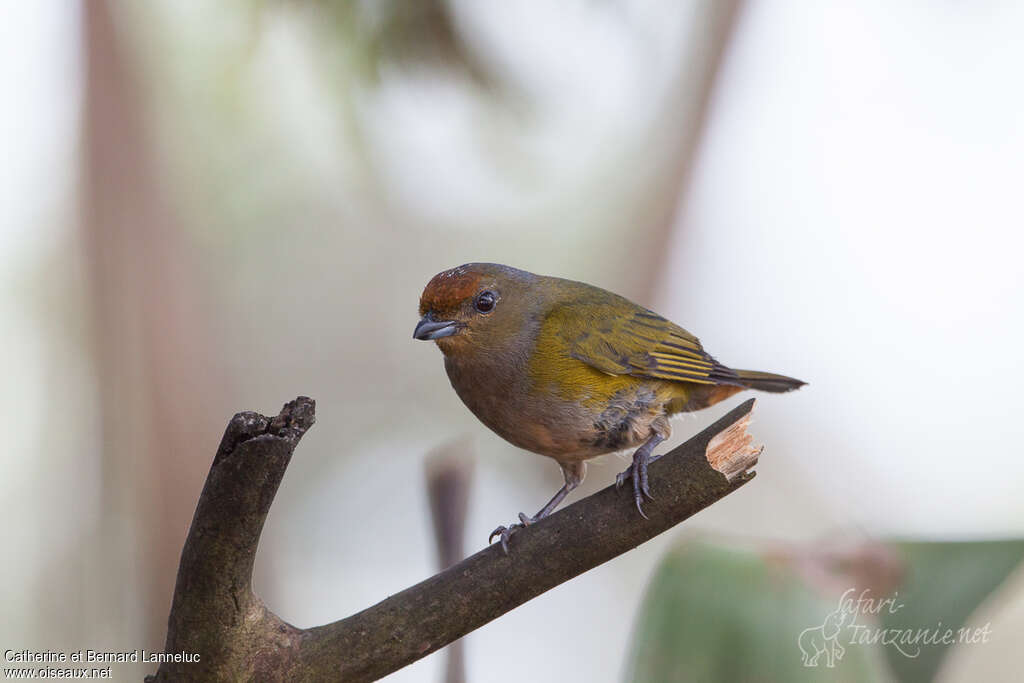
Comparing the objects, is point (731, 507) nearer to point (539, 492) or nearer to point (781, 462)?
point (781, 462)

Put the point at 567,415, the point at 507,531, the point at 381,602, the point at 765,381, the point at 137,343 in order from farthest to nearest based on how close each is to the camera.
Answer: the point at 137,343 → the point at 765,381 → the point at 567,415 → the point at 507,531 → the point at 381,602

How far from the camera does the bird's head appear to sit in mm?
2078

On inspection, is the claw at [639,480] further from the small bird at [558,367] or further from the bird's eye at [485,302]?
the bird's eye at [485,302]

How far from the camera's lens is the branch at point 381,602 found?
1.32 meters

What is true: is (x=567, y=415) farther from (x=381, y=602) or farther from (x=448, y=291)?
(x=381, y=602)

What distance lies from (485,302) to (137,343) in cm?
158

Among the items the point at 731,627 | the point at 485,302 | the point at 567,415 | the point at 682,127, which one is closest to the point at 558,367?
the point at 567,415

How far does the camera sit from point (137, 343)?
312 centimetres

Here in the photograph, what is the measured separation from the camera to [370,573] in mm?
3217

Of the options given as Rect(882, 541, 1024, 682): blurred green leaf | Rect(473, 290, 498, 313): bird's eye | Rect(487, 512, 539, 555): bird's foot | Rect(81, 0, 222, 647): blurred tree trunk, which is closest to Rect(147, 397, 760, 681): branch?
Rect(487, 512, 539, 555): bird's foot

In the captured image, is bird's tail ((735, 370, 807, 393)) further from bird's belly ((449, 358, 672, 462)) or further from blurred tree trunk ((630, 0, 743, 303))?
blurred tree trunk ((630, 0, 743, 303))

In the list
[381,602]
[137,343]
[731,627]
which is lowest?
[731,627]

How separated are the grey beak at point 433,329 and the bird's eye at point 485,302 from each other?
0.08 m

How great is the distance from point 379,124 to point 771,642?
2.11m
